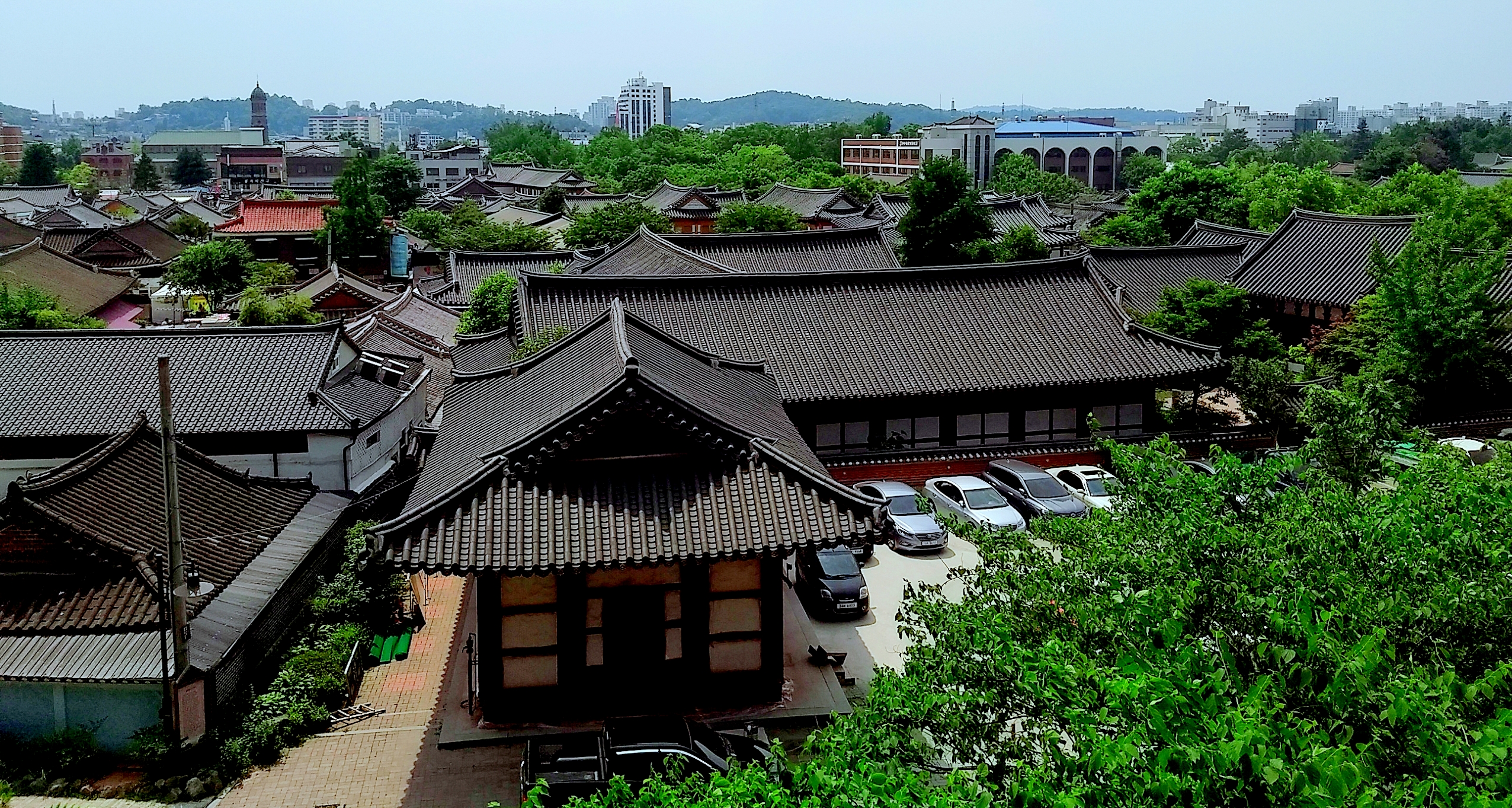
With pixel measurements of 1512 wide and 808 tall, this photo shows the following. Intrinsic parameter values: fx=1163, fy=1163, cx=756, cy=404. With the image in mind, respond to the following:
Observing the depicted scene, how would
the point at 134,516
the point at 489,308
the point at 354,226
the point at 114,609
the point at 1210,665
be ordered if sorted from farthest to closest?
1. the point at 354,226
2. the point at 489,308
3. the point at 134,516
4. the point at 114,609
5. the point at 1210,665

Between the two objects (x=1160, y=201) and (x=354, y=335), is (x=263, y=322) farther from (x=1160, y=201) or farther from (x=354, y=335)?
(x=1160, y=201)

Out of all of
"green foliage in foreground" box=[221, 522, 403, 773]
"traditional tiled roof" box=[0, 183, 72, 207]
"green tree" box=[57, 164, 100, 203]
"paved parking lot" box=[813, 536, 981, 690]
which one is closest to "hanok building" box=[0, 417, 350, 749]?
"green foliage in foreground" box=[221, 522, 403, 773]

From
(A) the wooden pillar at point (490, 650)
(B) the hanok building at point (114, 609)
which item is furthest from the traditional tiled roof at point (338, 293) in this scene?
(A) the wooden pillar at point (490, 650)

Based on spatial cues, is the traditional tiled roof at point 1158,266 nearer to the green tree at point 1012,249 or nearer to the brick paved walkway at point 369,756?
the green tree at point 1012,249

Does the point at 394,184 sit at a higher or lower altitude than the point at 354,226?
higher

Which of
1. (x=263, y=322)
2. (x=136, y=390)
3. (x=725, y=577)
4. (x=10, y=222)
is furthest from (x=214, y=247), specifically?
(x=725, y=577)

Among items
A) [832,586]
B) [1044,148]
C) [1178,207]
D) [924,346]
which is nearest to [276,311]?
[924,346]

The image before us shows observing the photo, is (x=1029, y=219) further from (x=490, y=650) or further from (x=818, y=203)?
(x=490, y=650)
